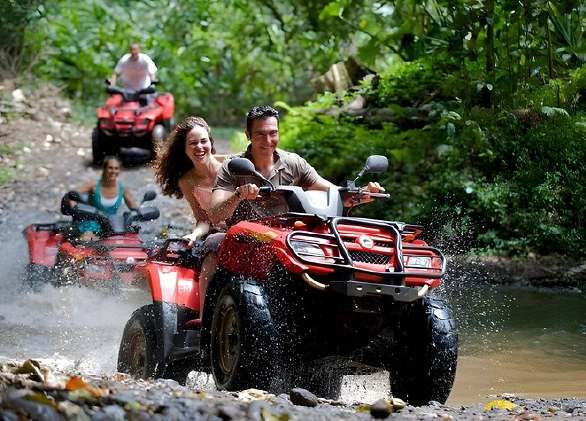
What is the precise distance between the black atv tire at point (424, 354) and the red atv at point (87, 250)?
12.8 feet

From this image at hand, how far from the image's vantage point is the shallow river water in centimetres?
654

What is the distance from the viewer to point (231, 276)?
5.31m

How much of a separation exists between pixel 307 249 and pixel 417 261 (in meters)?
0.59

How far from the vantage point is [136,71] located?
1582 centimetres

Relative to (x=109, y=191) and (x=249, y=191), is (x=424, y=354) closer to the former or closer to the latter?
(x=249, y=191)

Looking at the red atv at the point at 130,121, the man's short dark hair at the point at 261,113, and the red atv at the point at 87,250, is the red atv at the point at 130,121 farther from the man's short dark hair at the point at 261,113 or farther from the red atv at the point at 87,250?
the man's short dark hair at the point at 261,113

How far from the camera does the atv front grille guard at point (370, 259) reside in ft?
15.7

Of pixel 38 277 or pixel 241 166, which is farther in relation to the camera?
pixel 38 277

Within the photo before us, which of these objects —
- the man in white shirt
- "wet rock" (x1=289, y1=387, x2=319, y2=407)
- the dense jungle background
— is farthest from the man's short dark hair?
the man in white shirt

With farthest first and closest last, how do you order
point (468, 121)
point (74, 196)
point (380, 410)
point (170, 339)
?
point (468, 121), point (74, 196), point (170, 339), point (380, 410)

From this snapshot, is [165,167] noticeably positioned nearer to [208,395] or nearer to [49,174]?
[208,395]

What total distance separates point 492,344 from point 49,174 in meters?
9.04

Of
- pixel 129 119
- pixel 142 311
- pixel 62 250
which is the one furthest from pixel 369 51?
pixel 142 311

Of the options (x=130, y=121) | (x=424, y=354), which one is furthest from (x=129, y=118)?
(x=424, y=354)
